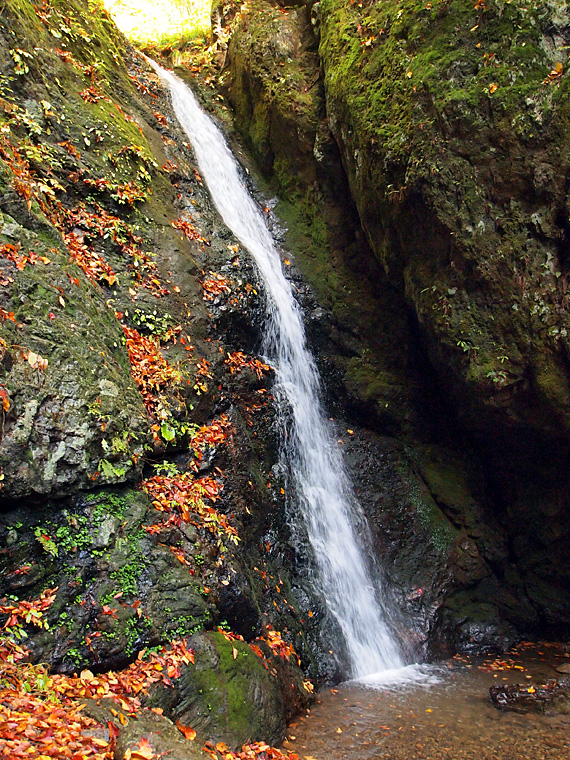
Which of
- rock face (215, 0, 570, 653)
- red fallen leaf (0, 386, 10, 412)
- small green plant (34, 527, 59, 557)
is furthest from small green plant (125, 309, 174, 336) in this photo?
rock face (215, 0, 570, 653)

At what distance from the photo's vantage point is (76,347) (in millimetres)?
4508

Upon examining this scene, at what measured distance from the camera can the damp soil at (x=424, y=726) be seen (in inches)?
161

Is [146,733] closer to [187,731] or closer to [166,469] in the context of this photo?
[187,731]

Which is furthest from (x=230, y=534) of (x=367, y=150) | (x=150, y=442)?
(x=367, y=150)

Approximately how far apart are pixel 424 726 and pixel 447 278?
5464mm

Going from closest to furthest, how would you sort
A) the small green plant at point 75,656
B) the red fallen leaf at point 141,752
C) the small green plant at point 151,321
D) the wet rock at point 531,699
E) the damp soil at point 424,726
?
the red fallen leaf at point 141,752
the small green plant at point 75,656
the damp soil at point 424,726
the wet rock at point 531,699
the small green plant at point 151,321

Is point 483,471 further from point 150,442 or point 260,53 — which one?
point 260,53

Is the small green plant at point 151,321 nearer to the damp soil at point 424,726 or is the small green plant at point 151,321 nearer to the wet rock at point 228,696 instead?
the wet rock at point 228,696

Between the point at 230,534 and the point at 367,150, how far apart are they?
613cm

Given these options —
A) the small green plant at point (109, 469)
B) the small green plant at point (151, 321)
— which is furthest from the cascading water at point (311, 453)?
the small green plant at point (109, 469)

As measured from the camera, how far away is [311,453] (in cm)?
762

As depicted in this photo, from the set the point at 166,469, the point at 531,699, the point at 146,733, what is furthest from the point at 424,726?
the point at 166,469

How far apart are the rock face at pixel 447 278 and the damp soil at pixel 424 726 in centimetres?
141

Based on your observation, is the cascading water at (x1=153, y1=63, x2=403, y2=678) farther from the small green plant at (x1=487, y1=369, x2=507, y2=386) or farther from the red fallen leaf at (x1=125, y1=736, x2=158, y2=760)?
the red fallen leaf at (x1=125, y1=736, x2=158, y2=760)
